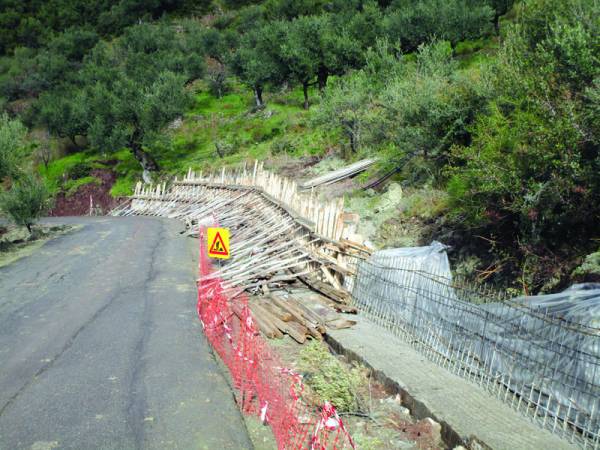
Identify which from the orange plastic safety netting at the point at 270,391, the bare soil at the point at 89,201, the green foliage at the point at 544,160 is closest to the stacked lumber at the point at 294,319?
the orange plastic safety netting at the point at 270,391

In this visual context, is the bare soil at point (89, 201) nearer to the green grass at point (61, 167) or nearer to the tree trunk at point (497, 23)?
the green grass at point (61, 167)

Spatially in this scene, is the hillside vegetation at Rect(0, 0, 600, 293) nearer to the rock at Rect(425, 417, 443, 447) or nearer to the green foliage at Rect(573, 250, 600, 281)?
the green foliage at Rect(573, 250, 600, 281)

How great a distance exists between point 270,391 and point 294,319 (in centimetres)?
362

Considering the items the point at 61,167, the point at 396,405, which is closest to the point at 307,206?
the point at 396,405

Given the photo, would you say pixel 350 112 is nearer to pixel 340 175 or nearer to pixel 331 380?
pixel 340 175

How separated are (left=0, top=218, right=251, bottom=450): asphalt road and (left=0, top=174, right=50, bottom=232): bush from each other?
7603 millimetres

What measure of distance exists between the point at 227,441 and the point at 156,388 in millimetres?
1924

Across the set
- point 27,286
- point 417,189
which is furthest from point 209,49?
point 27,286

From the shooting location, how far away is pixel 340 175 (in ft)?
86.1

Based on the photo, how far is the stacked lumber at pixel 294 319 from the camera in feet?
36.2

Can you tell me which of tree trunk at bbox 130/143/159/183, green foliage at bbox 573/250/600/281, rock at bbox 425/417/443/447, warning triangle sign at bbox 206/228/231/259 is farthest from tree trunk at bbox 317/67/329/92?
rock at bbox 425/417/443/447

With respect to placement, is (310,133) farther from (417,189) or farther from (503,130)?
(503,130)

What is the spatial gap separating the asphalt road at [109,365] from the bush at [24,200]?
7603 mm

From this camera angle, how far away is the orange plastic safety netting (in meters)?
6.89
